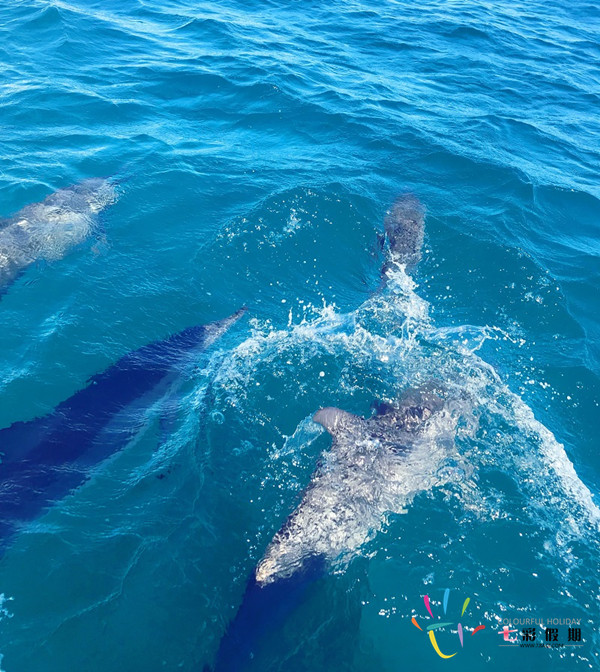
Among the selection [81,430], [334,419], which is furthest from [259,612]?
[81,430]

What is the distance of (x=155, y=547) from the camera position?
10.2 meters

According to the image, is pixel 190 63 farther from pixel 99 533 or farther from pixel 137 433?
pixel 99 533

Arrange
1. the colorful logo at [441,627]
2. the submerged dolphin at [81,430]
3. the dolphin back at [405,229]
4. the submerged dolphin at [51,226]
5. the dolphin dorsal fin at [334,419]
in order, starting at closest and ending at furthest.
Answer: the colorful logo at [441,627] < the submerged dolphin at [81,430] < the dolphin dorsal fin at [334,419] < the submerged dolphin at [51,226] < the dolphin back at [405,229]

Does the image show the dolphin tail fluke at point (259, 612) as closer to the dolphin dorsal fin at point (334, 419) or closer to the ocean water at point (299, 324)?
the ocean water at point (299, 324)

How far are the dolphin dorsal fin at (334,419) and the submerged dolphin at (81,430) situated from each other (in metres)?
3.86

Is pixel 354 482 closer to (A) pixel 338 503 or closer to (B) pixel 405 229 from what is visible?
(A) pixel 338 503

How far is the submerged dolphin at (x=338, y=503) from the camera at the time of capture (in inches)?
364

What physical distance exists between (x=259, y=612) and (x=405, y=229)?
13.1 meters

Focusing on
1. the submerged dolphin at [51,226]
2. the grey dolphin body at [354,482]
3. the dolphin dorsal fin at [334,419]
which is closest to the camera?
the grey dolphin body at [354,482]

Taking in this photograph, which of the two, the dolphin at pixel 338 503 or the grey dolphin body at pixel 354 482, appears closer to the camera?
the dolphin at pixel 338 503

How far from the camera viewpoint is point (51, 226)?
17.8 m

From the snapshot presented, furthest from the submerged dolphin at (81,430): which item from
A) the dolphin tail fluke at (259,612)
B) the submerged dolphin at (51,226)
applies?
the submerged dolphin at (51,226)

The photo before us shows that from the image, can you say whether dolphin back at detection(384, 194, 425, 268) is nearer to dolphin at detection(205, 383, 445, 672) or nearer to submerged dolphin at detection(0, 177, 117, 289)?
dolphin at detection(205, 383, 445, 672)

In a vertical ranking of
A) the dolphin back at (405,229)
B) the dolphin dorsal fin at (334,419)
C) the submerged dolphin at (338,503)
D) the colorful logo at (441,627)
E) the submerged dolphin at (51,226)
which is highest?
the dolphin back at (405,229)
